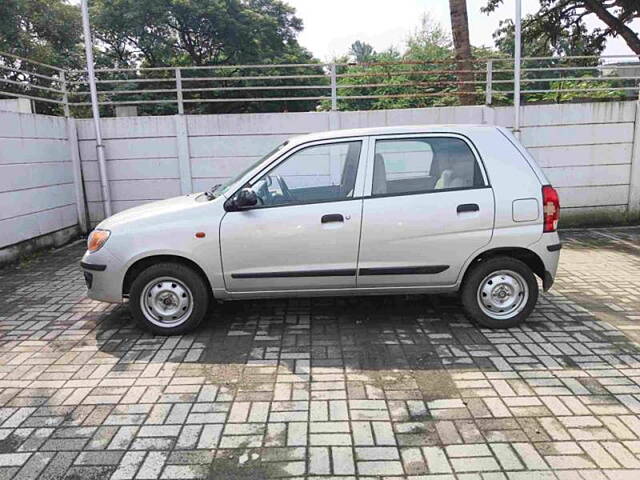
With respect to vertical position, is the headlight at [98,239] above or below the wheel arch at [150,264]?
above

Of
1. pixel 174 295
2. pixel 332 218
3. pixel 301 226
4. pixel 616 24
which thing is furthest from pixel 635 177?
pixel 616 24

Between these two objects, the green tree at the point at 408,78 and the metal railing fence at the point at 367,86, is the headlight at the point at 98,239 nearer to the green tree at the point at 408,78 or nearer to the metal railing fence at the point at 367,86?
the metal railing fence at the point at 367,86

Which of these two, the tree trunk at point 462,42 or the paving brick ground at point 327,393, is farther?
the tree trunk at point 462,42

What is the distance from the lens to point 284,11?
32625 millimetres

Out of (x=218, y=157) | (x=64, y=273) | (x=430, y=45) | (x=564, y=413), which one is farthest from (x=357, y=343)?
(x=430, y=45)

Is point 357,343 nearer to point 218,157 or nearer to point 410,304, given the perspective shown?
point 410,304

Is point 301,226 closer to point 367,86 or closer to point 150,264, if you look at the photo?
point 150,264

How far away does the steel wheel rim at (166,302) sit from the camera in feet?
14.9

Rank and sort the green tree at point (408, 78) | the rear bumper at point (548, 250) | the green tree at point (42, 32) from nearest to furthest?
the rear bumper at point (548, 250)
the green tree at point (408, 78)
the green tree at point (42, 32)

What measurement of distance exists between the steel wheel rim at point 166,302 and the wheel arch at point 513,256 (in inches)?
97.3

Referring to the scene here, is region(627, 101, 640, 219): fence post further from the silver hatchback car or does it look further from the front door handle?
the front door handle

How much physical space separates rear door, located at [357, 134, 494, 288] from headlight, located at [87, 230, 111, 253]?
2.22 metres

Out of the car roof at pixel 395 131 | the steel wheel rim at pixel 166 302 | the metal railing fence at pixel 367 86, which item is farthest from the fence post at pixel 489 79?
the steel wheel rim at pixel 166 302

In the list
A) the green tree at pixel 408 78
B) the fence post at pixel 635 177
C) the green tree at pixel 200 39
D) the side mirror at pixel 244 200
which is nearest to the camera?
the side mirror at pixel 244 200
